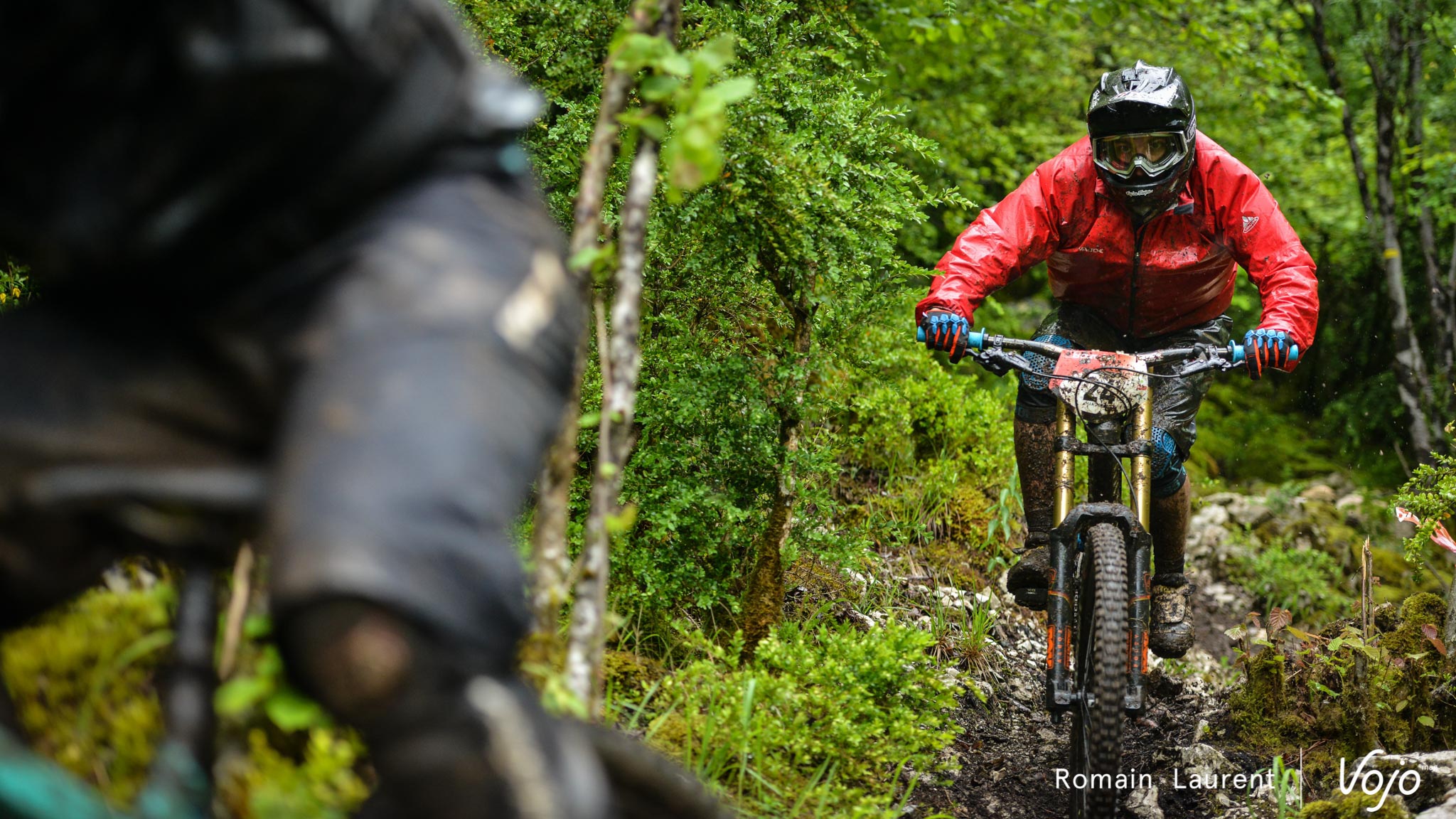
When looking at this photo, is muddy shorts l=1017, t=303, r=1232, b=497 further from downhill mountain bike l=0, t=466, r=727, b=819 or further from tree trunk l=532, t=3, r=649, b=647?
downhill mountain bike l=0, t=466, r=727, b=819

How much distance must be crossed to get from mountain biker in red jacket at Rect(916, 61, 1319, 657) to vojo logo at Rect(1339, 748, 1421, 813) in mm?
655

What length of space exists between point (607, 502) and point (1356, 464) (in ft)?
29.5

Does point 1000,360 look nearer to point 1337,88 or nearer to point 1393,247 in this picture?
point 1393,247

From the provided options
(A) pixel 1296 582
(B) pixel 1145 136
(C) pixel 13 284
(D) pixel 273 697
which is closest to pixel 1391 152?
(A) pixel 1296 582

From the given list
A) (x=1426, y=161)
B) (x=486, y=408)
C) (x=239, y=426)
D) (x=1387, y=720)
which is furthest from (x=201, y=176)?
(x=1426, y=161)

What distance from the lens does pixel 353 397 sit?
1.25m

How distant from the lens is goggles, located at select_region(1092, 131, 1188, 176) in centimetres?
420

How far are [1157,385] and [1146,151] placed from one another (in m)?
0.85

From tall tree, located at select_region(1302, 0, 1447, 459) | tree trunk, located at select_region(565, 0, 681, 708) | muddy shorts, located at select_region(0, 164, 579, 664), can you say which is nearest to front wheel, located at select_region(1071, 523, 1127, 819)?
tree trunk, located at select_region(565, 0, 681, 708)

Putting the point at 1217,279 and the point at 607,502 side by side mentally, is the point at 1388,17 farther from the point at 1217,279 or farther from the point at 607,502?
the point at 607,502

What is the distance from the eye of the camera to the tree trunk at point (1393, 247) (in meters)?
8.64

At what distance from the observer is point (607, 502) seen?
2.04 m

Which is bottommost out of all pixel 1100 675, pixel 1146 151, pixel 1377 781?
pixel 1377 781

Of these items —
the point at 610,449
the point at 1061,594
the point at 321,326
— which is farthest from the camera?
the point at 1061,594
